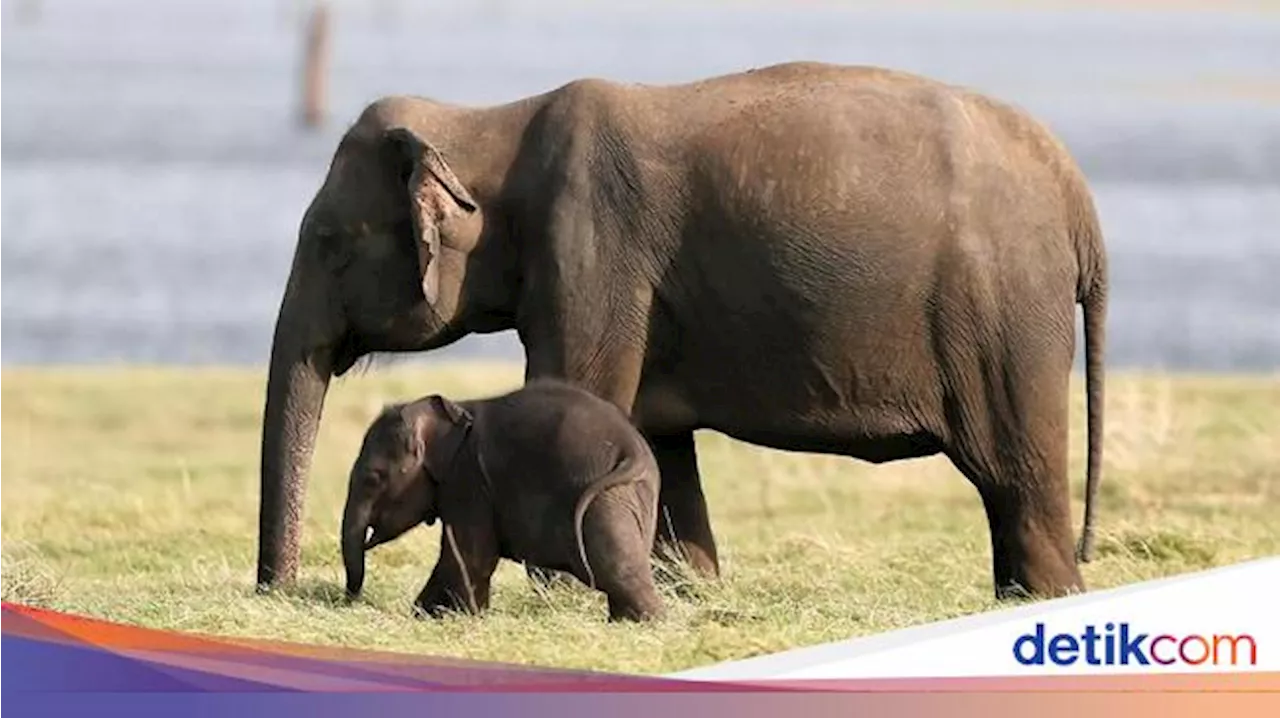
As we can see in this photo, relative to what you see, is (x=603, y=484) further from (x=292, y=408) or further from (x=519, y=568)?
(x=519, y=568)

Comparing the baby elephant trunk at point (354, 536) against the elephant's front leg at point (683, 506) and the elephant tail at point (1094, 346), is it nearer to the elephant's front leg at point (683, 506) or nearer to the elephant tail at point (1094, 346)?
the elephant's front leg at point (683, 506)

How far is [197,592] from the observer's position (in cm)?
Result: 1436

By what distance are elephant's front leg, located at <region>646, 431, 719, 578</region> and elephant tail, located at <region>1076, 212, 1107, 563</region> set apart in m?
1.50

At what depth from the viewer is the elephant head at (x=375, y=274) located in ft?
46.6

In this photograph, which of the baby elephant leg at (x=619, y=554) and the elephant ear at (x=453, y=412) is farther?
the elephant ear at (x=453, y=412)

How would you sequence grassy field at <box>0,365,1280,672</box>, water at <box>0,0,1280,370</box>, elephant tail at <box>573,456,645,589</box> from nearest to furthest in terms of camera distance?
elephant tail at <box>573,456,645,589</box> → grassy field at <box>0,365,1280,672</box> → water at <box>0,0,1280,370</box>

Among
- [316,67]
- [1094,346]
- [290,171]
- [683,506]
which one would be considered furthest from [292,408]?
[316,67]

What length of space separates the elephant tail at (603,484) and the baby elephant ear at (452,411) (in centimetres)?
64

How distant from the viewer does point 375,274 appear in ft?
47.3

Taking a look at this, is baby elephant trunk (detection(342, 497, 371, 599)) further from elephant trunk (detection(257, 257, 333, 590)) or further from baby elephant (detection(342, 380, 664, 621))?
elephant trunk (detection(257, 257, 333, 590))

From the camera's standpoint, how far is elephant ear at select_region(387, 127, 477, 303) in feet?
46.0

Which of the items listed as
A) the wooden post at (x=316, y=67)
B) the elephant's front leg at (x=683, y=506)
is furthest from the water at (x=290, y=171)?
the elephant's front leg at (x=683, y=506)

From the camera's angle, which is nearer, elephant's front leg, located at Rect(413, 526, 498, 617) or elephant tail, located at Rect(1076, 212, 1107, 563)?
elephant's front leg, located at Rect(413, 526, 498, 617)

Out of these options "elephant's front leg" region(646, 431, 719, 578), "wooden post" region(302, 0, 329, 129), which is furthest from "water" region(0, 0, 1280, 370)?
"elephant's front leg" region(646, 431, 719, 578)
